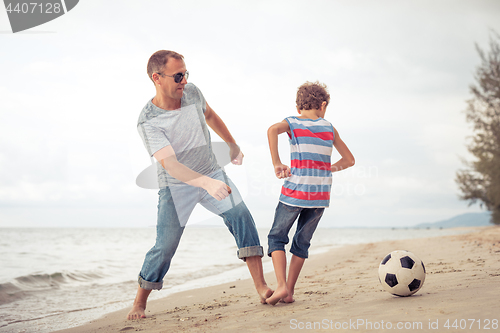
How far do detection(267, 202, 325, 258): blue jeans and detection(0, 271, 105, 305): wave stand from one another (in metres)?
4.61

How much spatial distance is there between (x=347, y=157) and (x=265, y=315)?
153 cm

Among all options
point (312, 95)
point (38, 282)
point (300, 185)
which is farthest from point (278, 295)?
point (38, 282)

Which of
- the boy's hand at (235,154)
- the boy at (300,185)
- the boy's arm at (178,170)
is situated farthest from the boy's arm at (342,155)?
the boy's arm at (178,170)

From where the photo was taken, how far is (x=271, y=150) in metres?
2.97

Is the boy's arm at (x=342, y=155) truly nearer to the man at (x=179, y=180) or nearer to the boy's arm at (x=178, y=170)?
the man at (x=179, y=180)

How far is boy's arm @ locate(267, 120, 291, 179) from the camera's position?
2.87 metres

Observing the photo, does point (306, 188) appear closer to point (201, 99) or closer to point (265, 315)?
point (265, 315)

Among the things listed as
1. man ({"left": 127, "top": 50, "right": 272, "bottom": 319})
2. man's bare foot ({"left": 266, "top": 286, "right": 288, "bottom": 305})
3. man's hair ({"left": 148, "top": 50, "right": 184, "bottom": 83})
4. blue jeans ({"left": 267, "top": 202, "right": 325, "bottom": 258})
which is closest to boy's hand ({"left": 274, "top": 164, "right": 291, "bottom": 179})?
blue jeans ({"left": 267, "top": 202, "right": 325, "bottom": 258})

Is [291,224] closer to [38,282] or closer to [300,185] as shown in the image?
[300,185]

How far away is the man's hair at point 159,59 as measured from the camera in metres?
2.89

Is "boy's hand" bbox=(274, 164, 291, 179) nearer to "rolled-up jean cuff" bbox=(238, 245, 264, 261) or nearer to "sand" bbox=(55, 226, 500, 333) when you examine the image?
"rolled-up jean cuff" bbox=(238, 245, 264, 261)

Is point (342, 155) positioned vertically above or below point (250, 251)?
above

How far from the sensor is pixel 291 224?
9.79ft

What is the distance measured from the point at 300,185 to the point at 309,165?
18cm
